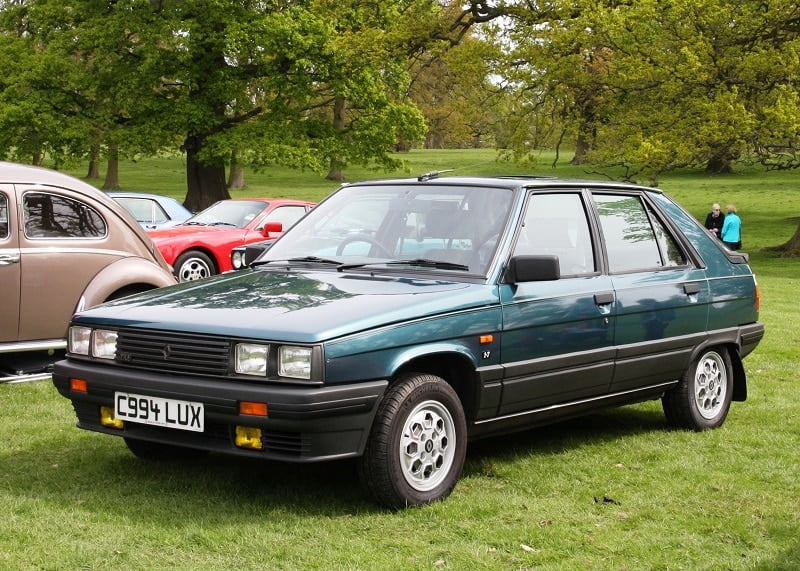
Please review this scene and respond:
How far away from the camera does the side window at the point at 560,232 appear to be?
6.80 meters

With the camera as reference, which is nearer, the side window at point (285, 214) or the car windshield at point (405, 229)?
the car windshield at point (405, 229)

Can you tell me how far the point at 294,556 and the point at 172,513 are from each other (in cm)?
91

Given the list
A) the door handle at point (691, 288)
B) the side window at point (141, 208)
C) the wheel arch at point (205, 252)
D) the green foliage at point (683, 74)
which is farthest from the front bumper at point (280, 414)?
the green foliage at point (683, 74)

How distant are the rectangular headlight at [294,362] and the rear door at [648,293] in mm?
2448

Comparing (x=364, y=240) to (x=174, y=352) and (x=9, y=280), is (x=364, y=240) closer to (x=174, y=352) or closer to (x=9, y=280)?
(x=174, y=352)

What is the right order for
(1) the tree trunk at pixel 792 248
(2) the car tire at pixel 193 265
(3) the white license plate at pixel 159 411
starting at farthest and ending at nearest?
1. (1) the tree trunk at pixel 792 248
2. (2) the car tire at pixel 193 265
3. (3) the white license plate at pixel 159 411

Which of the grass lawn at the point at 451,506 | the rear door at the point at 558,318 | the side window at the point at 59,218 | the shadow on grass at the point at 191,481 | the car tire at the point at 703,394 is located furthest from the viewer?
the side window at the point at 59,218

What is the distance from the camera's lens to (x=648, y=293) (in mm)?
7367

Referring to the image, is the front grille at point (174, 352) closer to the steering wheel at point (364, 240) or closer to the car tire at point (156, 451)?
the car tire at point (156, 451)

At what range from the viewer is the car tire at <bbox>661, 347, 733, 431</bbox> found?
781cm

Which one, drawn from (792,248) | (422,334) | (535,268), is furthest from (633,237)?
(792,248)

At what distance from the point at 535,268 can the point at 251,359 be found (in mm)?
1682

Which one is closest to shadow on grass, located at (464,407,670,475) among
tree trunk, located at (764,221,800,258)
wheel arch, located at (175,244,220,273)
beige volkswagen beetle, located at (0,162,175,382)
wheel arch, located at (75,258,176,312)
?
wheel arch, located at (75,258,176,312)

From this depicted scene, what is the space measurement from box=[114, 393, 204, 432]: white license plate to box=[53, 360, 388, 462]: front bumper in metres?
0.03
